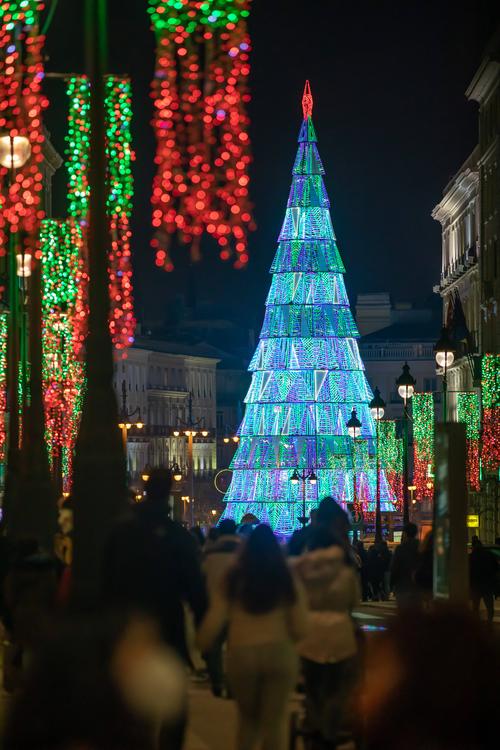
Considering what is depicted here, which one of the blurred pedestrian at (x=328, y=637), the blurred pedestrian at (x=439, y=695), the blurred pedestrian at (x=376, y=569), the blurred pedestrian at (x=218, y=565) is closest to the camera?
the blurred pedestrian at (x=439, y=695)

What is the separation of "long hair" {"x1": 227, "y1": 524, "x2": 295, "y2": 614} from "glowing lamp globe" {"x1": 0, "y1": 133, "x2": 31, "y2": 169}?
663 inches

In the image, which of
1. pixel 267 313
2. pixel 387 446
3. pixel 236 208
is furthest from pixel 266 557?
pixel 387 446

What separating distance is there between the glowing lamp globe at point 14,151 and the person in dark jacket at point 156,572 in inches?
656

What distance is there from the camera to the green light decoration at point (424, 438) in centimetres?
8781

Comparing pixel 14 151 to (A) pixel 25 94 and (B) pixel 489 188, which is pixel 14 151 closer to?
(A) pixel 25 94

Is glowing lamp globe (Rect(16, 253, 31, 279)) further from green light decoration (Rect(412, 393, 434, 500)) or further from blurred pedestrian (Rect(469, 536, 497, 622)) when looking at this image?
green light decoration (Rect(412, 393, 434, 500))

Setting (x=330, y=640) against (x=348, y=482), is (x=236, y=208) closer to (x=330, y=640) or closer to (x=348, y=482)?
(x=330, y=640)

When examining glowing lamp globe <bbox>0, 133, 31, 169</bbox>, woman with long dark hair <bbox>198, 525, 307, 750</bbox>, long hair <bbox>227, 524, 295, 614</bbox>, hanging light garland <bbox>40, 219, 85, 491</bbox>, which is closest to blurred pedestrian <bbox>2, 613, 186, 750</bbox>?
woman with long dark hair <bbox>198, 525, 307, 750</bbox>

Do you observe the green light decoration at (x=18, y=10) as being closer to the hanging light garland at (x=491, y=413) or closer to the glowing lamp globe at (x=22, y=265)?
the glowing lamp globe at (x=22, y=265)

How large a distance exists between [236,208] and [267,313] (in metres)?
68.8

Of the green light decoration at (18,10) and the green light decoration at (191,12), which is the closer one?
the green light decoration at (191,12)

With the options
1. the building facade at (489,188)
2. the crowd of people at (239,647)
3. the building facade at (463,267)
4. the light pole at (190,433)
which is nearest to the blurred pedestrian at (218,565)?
the crowd of people at (239,647)

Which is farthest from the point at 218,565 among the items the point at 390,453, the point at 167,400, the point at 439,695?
the point at 167,400

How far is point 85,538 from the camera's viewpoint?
1472cm
